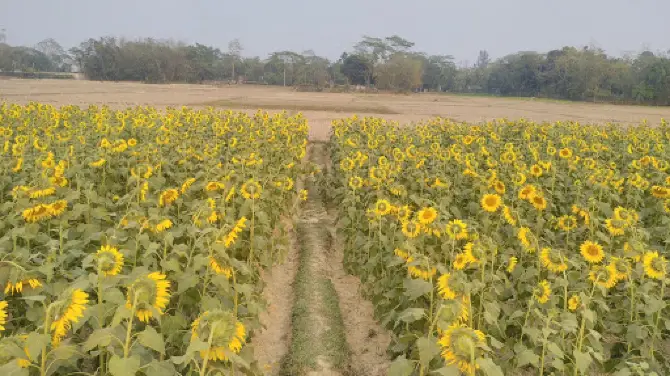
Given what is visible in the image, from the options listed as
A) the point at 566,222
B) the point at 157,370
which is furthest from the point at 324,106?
the point at 157,370

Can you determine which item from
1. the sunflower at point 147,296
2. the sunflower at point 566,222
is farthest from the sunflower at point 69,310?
the sunflower at point 566,222

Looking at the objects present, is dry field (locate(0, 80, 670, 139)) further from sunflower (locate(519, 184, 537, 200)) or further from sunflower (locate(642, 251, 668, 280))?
sunflower (locate(642, 251, 668, 280))

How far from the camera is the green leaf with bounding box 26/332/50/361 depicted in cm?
189

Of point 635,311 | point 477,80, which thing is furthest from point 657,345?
point 477,80

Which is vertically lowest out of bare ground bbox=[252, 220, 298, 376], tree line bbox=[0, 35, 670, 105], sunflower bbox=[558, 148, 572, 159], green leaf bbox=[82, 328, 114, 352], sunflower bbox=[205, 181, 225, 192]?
bare ground bbox=[252, 220, 298, 376]

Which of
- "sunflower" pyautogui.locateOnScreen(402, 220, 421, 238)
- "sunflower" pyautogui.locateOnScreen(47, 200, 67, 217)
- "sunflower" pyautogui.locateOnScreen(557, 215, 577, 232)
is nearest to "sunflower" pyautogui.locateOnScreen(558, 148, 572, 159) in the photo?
"sunflower" pyautogui.locateOnScreen(557, 215, 577, 232)

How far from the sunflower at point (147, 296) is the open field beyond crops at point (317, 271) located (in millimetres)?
10

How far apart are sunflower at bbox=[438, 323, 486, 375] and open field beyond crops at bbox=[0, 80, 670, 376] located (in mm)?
10

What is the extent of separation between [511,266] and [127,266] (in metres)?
2.92

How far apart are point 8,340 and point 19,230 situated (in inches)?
64.1

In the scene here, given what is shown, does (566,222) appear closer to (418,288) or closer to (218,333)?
(418,288)

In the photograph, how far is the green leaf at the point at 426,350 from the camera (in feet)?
8.62

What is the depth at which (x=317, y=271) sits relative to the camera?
620 cm

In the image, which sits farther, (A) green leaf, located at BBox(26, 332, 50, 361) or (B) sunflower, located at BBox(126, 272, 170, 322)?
(B) sunflower, located at BBox(126, 272, 170, 322)
